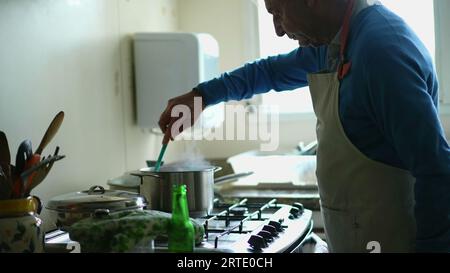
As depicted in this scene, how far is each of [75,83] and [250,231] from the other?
0.78m

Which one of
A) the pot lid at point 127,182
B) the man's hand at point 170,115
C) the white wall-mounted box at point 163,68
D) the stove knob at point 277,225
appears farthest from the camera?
the white wall-mounted box at point 163,68

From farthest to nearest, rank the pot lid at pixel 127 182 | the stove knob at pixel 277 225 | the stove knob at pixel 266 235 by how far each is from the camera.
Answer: the pot lid at pixel 127 182
the stove knob at pixel 277 225
the stove knob at pixel 266 235

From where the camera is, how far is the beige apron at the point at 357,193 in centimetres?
111

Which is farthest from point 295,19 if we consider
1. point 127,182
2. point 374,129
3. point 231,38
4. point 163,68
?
point 231,38

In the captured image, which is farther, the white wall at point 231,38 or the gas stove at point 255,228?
the white wall at point 231,38

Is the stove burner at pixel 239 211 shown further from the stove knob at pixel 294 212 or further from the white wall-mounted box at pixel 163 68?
the white wall-mounted box at pixel 163 68

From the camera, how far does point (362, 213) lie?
3.75ft

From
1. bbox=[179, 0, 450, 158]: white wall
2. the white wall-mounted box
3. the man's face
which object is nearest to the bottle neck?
the man's face

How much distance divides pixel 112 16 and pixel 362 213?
1291mm

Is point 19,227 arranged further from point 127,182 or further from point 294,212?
point 294,212

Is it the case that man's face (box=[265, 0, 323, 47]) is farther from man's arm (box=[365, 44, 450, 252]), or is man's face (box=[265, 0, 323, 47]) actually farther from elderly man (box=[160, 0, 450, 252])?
man's arm (box=[365, 44, 450, 252])

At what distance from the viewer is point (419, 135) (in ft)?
2.99

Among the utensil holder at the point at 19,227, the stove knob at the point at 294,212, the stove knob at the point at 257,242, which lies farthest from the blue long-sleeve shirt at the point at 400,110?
the utensil holder at the point at 19,227

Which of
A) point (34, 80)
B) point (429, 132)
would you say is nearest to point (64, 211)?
point (34, 80)
